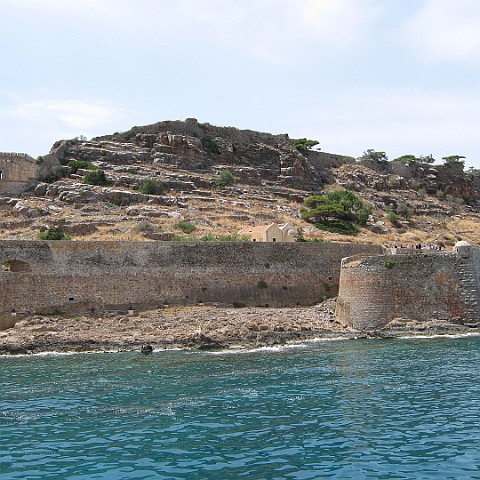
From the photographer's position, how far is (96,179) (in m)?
49.2

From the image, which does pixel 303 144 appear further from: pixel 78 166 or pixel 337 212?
pixel 78 166

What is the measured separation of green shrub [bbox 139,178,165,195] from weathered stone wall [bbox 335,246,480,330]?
22.8 meters

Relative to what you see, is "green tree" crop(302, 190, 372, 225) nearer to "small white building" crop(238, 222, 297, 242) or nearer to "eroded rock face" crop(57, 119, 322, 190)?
"eroded rock face" crop(57, 119, 322, 190)

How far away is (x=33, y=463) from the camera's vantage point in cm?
1155

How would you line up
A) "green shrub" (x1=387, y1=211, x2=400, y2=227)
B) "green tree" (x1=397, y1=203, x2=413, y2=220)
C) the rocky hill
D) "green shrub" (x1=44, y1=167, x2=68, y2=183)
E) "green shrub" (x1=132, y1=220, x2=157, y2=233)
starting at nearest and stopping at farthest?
1. "green shrub" (x1=132, y1=220, x2=157, y2=233)
2. the rocky hill
3. "green shrub" (x1=44, y1=167, x2=68, y2=183)
4. "green shrub" (x1=387, y1=211, x2=400, y2=227)
5. "green tree" (x1=397, y1=203, x2=413, y2=220)

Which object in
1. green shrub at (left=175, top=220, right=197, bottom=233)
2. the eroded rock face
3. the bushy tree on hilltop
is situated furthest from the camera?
the eroded rock face

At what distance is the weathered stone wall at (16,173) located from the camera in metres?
47.8

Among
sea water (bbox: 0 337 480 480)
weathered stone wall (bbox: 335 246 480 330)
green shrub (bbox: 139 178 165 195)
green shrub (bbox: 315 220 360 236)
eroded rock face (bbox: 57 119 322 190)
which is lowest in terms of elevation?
sea water (bbox: 0 337 480 480)

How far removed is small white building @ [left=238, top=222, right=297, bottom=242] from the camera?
4044 centimetres

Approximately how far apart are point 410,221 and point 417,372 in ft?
134

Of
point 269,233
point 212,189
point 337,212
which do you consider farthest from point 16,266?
point 337,212

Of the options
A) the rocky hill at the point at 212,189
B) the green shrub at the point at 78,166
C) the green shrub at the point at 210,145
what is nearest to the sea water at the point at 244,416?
the rocky hill at the point at 212,189

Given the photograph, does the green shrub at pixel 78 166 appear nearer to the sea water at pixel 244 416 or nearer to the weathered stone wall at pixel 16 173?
the weathered stone wall at pixel 16 173

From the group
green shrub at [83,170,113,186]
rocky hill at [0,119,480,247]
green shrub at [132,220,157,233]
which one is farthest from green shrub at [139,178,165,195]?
green shrub at [132,220,157,233]
